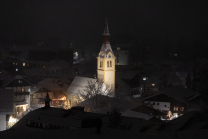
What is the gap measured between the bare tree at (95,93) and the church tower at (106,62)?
48.3 inches

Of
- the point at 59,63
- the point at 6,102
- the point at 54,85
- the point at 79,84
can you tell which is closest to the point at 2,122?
the point at 6,102

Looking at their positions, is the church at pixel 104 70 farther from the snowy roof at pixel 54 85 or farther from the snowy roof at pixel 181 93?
the snowy roof at pixel 181 93

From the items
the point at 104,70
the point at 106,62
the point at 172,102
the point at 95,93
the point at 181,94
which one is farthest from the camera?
the point at 106,62

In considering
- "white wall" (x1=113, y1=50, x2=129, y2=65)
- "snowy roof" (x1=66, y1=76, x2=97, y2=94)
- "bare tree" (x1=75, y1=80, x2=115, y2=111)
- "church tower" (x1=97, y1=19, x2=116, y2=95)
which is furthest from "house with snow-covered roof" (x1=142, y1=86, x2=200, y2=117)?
"white wall" (x1=113, y1=50, x2=129, y2=65)

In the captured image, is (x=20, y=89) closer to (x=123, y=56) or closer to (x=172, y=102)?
(x=172, y=102)

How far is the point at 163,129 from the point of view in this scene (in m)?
15.7

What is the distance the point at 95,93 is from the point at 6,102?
34.7ft

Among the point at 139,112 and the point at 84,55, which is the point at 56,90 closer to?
the point at 139,112

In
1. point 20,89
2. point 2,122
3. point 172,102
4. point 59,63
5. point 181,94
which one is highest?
point 59,63

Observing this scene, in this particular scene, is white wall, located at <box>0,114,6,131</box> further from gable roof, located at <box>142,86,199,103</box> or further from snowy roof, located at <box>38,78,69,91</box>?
snowy roof, located at <box>38,78,69,91</box>

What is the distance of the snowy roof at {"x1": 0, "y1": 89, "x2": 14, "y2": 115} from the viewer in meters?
26.5

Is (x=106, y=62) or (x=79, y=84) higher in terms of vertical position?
(x=106, y=62)

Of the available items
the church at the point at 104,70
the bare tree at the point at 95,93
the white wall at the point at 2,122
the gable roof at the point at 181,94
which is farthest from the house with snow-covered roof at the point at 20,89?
the gable roof at the point at 181,94

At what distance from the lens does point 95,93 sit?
32750mm
